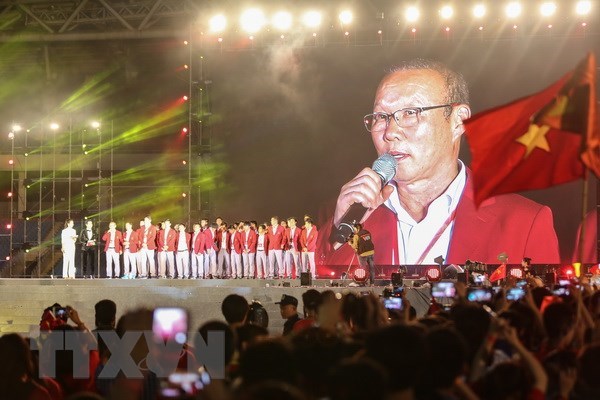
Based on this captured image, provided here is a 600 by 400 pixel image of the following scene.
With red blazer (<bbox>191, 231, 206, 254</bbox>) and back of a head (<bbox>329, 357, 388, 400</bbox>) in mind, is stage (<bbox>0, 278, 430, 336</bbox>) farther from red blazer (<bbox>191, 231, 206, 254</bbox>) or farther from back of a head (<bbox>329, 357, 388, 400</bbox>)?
back of a head (<bbox>329, 357, 388, 400</bbox>)

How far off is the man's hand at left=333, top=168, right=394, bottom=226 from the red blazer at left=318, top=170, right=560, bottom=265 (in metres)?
0.70

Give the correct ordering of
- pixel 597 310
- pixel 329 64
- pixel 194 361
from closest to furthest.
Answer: pixel 194 361
pixel 597 310
pixel 329 64

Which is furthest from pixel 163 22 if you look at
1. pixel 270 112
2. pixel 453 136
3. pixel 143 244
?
pixel 453 136

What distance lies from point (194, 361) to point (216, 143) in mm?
18808

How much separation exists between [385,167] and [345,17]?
407 cm

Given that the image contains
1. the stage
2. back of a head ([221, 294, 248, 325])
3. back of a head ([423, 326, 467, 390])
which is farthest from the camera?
the stage

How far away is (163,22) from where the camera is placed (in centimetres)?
2488

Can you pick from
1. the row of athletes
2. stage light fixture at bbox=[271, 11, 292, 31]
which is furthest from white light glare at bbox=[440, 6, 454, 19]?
the row of athletes

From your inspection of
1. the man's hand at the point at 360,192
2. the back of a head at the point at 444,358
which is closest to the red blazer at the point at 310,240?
the man's hand at the point at 360,192

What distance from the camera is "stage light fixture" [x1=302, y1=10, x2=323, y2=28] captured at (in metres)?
21.5

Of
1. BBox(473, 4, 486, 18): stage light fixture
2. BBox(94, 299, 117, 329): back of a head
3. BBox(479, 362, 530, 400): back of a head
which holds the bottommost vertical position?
BBox(479, 362, 530, 400): back of a head

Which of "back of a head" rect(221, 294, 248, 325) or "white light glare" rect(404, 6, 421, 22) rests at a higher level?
"white light glare" rect(404, 6, 421, 22)

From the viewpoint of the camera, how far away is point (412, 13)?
21.2 m

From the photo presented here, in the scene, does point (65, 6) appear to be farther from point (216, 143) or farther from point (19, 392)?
point (19, 392)
